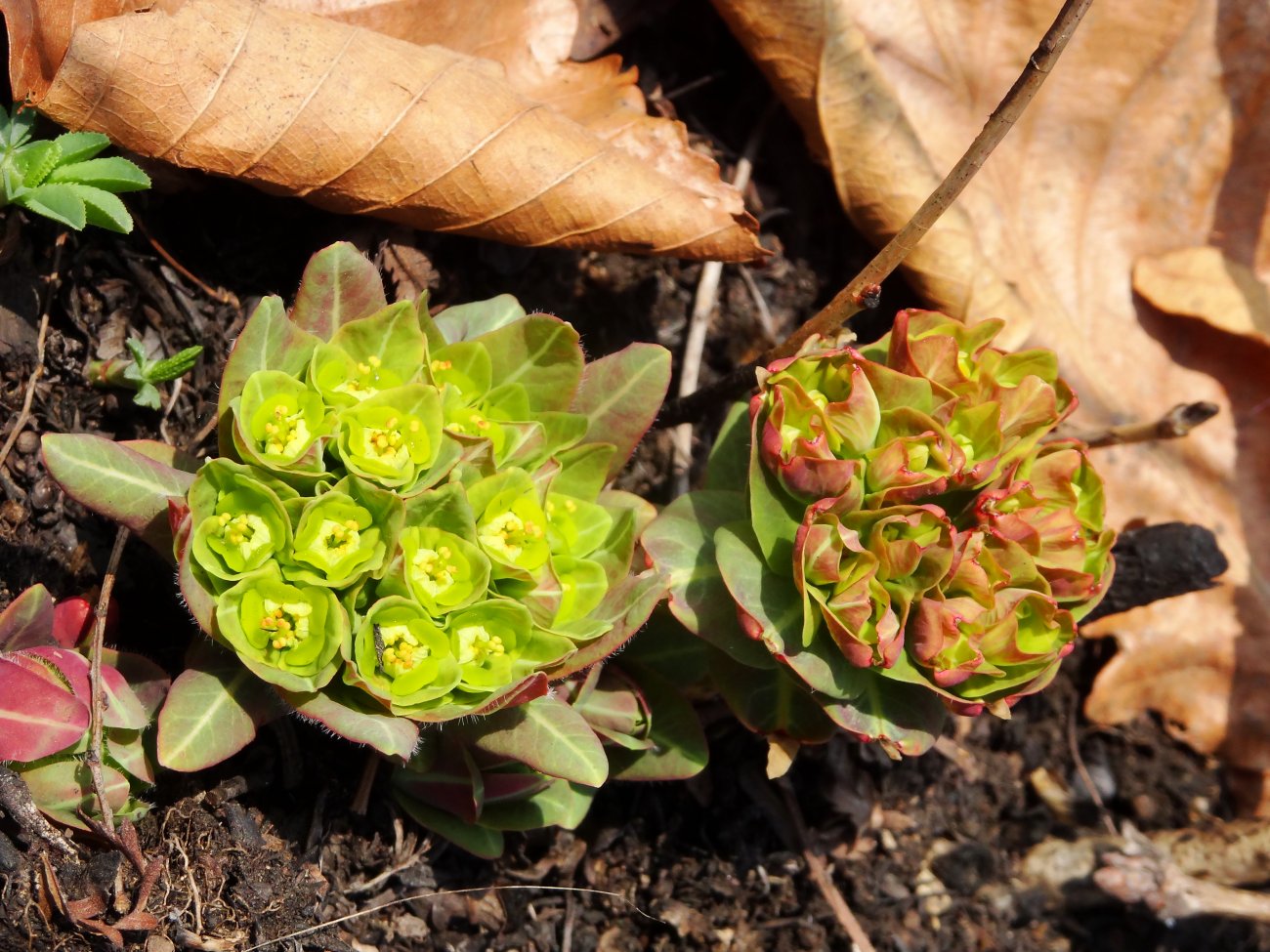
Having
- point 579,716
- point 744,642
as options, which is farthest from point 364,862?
point 744,642

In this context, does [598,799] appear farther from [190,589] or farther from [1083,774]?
[1083,774]

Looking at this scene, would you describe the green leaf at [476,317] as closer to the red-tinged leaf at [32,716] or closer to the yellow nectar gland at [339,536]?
the yellow nectar gland at [339,536]

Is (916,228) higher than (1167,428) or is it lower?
higher

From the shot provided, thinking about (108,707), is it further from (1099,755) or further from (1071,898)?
(1099,755)

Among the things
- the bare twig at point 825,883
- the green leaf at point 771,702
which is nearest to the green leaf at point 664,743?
the green leaf at point 771,702

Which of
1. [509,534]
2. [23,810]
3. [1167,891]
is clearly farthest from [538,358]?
[1167,891]

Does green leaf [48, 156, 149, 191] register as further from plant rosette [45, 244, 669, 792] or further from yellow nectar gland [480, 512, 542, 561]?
yellow nectar gland [480, 512, 542, 561]
